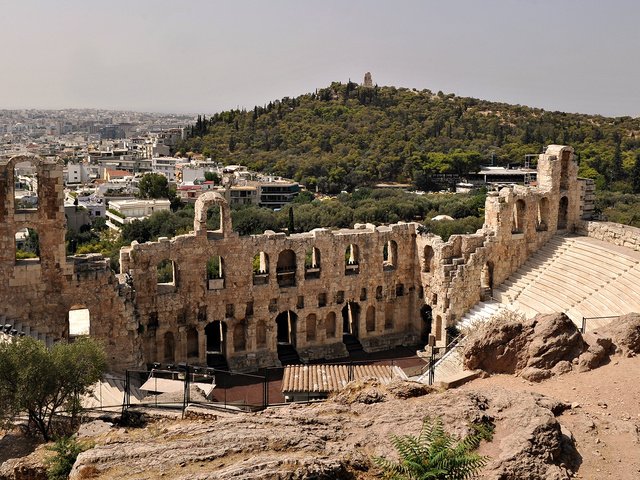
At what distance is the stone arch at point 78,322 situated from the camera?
27.3 m

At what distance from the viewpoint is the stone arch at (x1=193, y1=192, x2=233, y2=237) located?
2784 centimetres

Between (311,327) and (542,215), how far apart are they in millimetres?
13486

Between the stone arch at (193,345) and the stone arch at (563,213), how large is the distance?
64.8 feet

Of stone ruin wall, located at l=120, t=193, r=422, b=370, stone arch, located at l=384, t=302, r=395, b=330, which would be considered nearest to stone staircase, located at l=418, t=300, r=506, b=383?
stone ruin wall, located at l=120, t=193, r=422, b=370

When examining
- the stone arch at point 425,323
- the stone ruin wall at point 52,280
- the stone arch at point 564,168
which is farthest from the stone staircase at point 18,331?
the stone arch at point 564,168

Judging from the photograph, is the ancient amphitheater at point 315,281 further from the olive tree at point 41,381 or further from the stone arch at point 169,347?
the olive tree at point 41,381

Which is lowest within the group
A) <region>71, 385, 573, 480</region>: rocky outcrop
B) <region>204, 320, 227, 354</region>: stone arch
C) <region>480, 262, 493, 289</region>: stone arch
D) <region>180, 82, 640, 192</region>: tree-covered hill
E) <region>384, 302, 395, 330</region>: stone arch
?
<region>204, 320, 227, 354</region>: stone arch

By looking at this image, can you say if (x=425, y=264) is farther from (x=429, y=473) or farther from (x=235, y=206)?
(x=235, y=206)

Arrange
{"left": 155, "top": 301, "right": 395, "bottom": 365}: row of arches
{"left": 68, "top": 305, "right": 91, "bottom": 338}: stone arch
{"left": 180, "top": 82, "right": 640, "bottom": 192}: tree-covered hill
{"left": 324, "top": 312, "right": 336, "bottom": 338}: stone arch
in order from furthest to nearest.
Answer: {"left": 180, "top": 82, "right": 640, "bottom": 192}: tree-covered hill
{"left": 324, "top": 312, "right": 336, "bottom": 338}: stone arch
{"left": 155, "top": 301, "right": 395, "bottom": 365}: row of arches
{"left": 68, "top": 305, "right": 91, "bottom": 338}: stone arch

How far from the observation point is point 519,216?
1314 inches

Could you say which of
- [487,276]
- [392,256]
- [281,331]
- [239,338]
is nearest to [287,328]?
[281,331]

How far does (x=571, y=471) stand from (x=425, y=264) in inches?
904

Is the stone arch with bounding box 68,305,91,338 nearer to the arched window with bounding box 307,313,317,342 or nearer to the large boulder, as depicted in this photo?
the arched window with bounding box 307,313,317,342

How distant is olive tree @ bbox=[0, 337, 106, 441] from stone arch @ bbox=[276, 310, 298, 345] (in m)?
14.2
